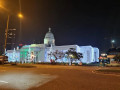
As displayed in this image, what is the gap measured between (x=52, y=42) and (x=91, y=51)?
35.7 meters

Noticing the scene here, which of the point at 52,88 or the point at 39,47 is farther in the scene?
the point at 39,47

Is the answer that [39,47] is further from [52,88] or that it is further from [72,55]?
[52,88]

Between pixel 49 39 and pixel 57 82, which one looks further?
pixel 49 39

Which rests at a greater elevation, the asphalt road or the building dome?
the building dome

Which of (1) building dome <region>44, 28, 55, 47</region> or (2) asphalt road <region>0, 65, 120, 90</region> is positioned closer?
(2) asphalt road <region>0, 65, 120, 90</region>

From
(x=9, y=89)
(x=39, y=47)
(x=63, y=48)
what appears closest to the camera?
(x=9, y=89)

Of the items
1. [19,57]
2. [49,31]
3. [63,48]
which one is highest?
[49,31]

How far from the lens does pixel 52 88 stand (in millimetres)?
→ 8273

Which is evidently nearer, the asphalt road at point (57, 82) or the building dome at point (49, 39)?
the asphalt road at point (57, 82)

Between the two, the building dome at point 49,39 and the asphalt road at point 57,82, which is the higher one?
the building dome at point 49,39

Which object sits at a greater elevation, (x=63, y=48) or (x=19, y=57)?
(x=63, y=48)

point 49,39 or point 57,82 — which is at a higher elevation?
point 49,39

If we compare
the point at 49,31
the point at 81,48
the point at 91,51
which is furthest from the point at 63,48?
the point at 49,31

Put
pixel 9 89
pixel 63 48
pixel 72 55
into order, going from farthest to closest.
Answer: pixel 63 48
pixel 72 55
pixel 9 89
